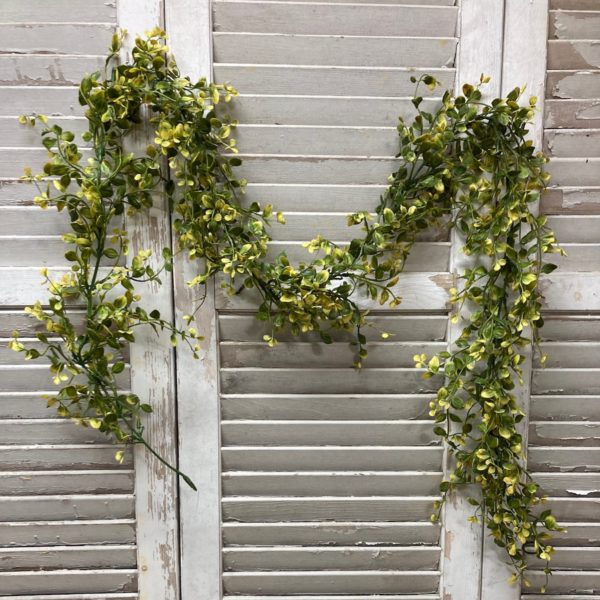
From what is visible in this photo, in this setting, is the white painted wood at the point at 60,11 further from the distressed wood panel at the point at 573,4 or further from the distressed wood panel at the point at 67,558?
the distressed wood panel at the point at 67,558

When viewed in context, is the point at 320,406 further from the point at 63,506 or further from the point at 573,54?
the point at 573,54

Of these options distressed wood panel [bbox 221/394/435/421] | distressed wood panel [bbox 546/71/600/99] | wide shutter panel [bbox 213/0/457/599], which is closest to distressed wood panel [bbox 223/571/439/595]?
wide shutter panel [bbox 213/0/457/599]

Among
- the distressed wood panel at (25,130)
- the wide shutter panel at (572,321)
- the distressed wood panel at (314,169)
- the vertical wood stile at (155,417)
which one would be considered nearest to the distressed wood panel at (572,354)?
the wide shutter panel at (572,321)

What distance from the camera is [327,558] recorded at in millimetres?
1036

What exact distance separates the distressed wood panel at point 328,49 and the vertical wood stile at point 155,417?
0.13m

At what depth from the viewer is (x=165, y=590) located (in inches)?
40.4

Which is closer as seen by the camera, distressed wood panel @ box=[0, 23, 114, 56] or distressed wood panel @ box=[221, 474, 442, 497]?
distressed wood panel @ box=[0, 23, 114, 56]

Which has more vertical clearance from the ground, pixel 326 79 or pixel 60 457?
pixel 326 79

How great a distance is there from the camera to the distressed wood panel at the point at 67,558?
3.34 feet

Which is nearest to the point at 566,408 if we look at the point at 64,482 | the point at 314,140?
the point at 314,140

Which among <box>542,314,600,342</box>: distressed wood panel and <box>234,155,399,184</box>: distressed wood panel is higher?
<box>234,155,399,184</box>: distressed wood panel

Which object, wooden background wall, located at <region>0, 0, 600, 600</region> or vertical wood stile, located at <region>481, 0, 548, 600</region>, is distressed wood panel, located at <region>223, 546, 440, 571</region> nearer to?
wooden background wall, located at <region>0, 0, 600, 600</region>

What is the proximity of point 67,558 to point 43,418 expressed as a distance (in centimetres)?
28

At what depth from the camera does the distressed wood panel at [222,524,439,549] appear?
40.4 inches
